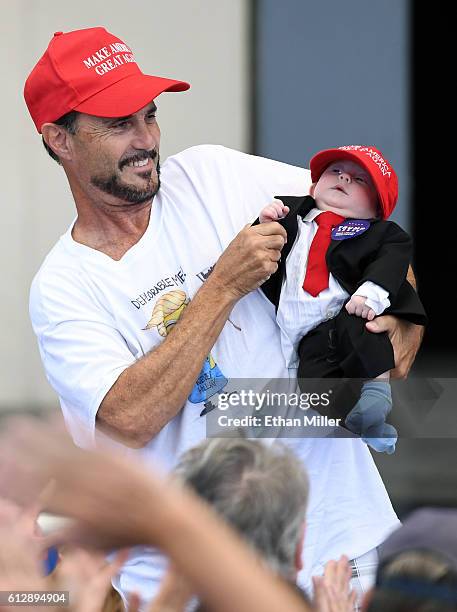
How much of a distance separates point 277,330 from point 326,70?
2879 mm

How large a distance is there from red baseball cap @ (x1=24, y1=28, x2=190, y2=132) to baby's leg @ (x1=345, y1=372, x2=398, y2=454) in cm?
77

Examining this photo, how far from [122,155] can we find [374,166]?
54 centimetres

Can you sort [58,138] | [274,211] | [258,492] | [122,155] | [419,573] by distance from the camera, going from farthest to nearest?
[58,138] → [122,155] → [274,211] → [258,492] → [419,573]

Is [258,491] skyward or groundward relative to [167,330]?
skyward

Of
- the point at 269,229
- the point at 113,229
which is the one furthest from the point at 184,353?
the point at 113,229

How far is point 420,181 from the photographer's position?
5375mm

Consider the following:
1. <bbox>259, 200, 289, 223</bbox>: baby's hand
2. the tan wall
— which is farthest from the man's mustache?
the tan wall

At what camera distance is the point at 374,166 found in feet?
8.59

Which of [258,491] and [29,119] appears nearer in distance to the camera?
[258,491]

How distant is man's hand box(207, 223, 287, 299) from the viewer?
8.27 feet

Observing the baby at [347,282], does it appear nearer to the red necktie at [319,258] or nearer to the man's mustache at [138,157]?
the red necktie at [319,258]

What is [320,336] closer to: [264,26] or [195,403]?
Answer: [195,403]

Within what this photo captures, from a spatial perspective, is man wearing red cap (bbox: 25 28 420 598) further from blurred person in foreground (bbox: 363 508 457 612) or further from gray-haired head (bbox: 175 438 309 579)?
blurred person in foreground (bbox: 363 508 457 612)

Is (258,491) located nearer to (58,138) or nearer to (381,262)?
(381,262)
